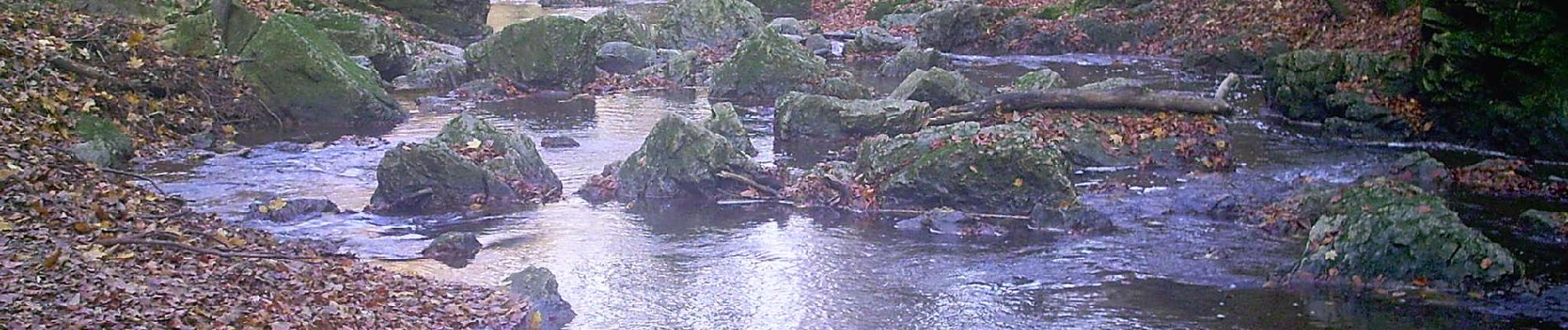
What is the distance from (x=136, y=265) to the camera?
26.6ft

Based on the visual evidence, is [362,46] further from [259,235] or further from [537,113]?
[259,235]

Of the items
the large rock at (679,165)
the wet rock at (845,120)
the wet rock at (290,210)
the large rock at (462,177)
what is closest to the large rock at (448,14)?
the wet rock at (845,120)

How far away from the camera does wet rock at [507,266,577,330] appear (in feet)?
29.3

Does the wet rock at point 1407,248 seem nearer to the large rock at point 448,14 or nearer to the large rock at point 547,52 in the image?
the large rock at point 547,52

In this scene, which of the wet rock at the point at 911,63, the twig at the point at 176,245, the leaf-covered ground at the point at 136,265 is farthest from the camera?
the wet rock at the point at 911,63

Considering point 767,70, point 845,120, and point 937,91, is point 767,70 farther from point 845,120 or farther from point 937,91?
point 845,120

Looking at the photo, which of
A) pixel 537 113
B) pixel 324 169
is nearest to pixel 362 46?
pixel 537 113

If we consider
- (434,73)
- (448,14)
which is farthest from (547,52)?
(448,14)

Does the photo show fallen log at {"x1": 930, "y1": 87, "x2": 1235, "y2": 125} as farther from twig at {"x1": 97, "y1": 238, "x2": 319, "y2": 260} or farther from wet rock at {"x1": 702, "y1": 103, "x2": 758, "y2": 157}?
twig at {"x1": 97, "y1": 238, "x2": 319, "y2": 260}

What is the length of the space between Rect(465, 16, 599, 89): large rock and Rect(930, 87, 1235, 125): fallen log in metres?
6.10

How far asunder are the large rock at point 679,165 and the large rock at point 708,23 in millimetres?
13980

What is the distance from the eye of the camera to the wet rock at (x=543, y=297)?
894 centimetres

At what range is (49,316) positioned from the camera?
6.75 metres

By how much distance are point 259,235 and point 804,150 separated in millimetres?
6349
